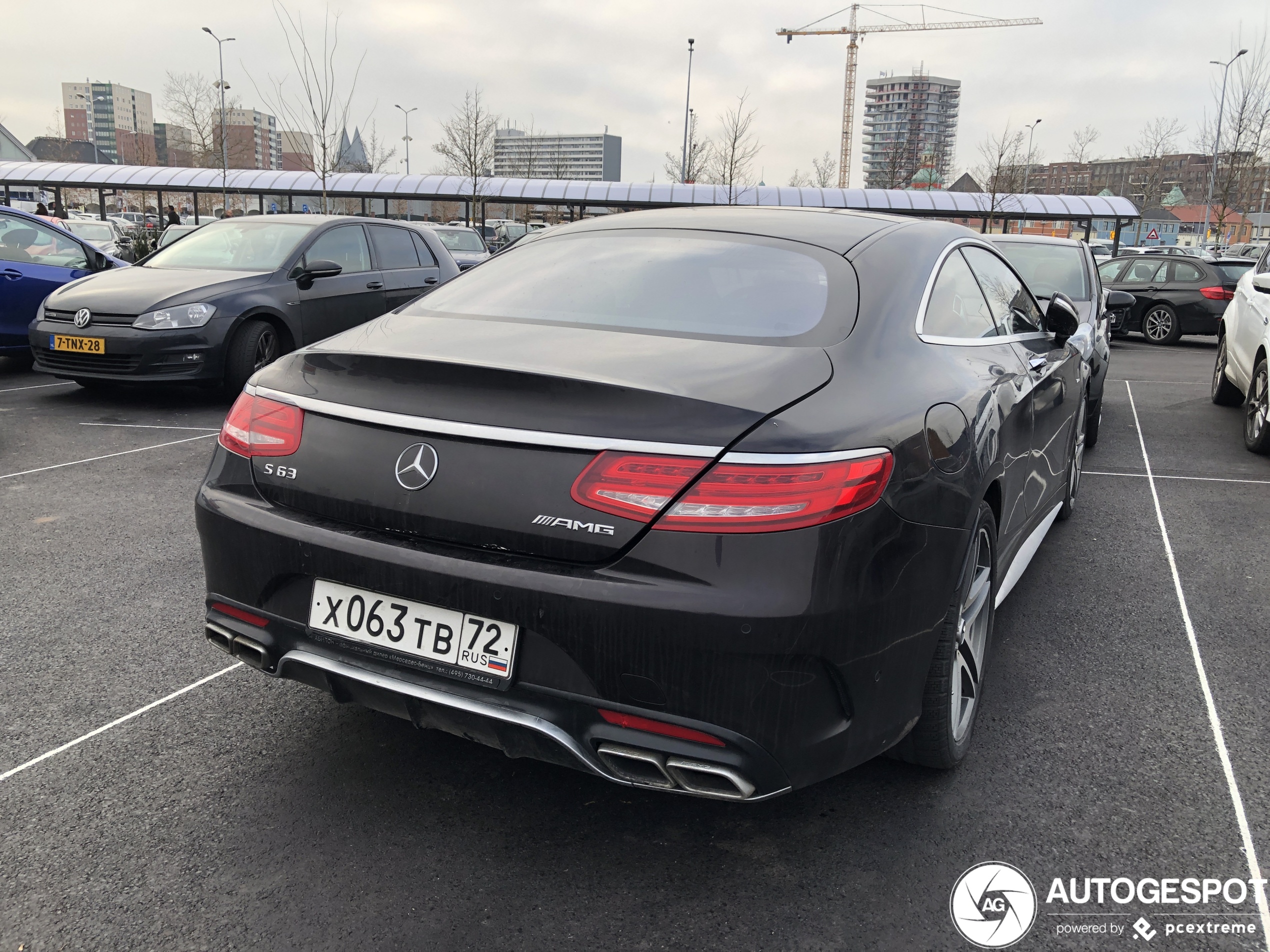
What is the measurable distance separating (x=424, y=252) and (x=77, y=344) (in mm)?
3463

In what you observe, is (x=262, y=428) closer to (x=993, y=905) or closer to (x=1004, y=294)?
(x=993, y=905)

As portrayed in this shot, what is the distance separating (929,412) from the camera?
2.27 meters

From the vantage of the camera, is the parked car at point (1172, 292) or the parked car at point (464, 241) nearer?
the parked car at point (1172, 292)

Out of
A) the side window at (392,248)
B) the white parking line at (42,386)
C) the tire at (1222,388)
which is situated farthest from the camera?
the side window at (392,248)

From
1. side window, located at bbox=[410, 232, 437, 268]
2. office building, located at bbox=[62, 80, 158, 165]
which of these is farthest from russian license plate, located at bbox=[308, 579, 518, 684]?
office building, located at bbox=[62, 80, 158, 165]

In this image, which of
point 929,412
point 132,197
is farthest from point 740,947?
point 132,197

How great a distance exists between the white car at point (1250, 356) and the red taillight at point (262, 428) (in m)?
6.64

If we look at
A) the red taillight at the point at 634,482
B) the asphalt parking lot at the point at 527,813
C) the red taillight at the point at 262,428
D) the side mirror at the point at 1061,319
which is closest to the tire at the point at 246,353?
the asphalt parking lot at the point at 527,813

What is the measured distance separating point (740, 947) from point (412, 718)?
2.74 ft

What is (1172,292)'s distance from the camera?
16.0 m

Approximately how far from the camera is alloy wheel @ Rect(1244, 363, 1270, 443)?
6.89 meters

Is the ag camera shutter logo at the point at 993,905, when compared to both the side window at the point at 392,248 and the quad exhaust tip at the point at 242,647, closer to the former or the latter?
the quad exhaust tip at the point at 242,647

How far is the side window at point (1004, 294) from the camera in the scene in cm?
336

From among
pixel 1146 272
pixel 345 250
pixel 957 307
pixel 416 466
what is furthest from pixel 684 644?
pixel 1146 272
